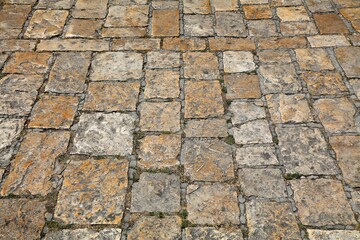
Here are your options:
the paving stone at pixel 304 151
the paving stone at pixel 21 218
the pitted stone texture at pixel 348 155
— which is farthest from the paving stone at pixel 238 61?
the paving stone at pixel 21 218

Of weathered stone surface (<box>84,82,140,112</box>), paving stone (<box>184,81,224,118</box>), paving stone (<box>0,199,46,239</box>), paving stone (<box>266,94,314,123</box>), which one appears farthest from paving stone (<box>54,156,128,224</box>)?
paving stone (<box>266,94,314,123</box>)

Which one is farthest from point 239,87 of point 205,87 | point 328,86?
point 328,86

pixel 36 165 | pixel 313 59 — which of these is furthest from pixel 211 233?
pixel 313 59

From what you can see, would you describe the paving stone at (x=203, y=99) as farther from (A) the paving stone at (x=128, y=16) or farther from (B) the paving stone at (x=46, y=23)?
(B) the paving stone at (x=46, y=23)

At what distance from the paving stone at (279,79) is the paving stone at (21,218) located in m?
2.10

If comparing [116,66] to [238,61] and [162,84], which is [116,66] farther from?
[238,61]

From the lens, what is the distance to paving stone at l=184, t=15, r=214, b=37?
168 inches

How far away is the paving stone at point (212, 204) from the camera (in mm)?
2684

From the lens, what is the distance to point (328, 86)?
3648 mm

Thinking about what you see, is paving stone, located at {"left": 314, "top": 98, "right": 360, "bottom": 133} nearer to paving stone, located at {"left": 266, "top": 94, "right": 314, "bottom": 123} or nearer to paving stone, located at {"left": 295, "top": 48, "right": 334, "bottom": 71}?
paving stone, located at {"left": 266, "top": 94, "right": 314, "bottom": 123}

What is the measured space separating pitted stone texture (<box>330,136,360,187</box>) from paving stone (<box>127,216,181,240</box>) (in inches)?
50.4

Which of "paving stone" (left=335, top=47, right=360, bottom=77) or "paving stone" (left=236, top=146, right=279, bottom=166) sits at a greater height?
"paving stone" (left=335, top=47, right=360, bottom=77)

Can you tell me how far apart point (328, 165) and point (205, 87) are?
1.25 metres

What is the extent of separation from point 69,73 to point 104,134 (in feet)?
2.91
